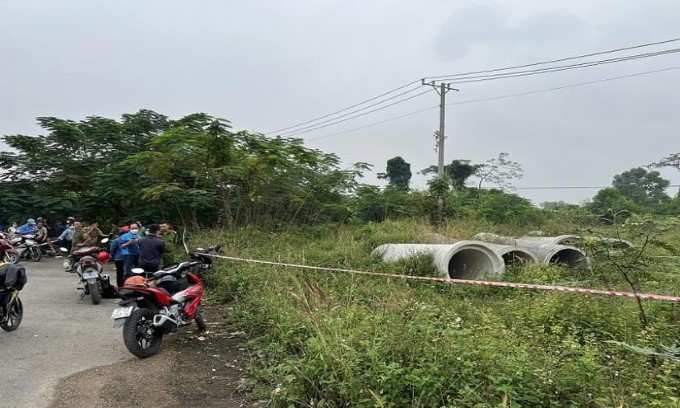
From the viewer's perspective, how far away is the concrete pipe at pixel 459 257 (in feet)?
27.7

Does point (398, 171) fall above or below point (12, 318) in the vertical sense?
above

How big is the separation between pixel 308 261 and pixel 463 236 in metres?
5.09

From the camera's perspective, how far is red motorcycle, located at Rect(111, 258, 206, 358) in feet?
15.9

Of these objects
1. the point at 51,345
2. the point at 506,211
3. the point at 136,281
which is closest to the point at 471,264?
the point at 136,281

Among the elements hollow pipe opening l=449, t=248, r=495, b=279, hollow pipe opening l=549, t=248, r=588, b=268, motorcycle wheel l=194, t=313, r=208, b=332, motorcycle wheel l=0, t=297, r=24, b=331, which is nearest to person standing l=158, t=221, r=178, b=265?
motorcycle wheel l=0, t=297, r=24, b=331

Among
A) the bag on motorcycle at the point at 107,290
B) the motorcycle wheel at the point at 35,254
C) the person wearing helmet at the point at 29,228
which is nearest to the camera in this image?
the bag on motorcycle at the point at 107,290

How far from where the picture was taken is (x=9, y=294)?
5.70 m

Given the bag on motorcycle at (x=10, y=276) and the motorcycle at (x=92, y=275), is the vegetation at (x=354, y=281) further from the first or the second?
the bag on motorcycle at (x=10, y=276)

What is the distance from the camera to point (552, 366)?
10.2 ft

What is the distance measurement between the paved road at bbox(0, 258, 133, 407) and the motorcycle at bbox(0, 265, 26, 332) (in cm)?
12

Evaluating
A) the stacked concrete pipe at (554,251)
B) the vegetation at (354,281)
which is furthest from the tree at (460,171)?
the stacked concrete pipe at (554,251)

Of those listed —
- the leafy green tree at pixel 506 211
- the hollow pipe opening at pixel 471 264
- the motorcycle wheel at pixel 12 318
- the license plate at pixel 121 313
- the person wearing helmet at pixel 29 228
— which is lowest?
the motorcycle wheel at pixel 12 318

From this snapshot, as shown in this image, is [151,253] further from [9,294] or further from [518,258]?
[518,258]

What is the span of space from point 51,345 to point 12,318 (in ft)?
3.03
